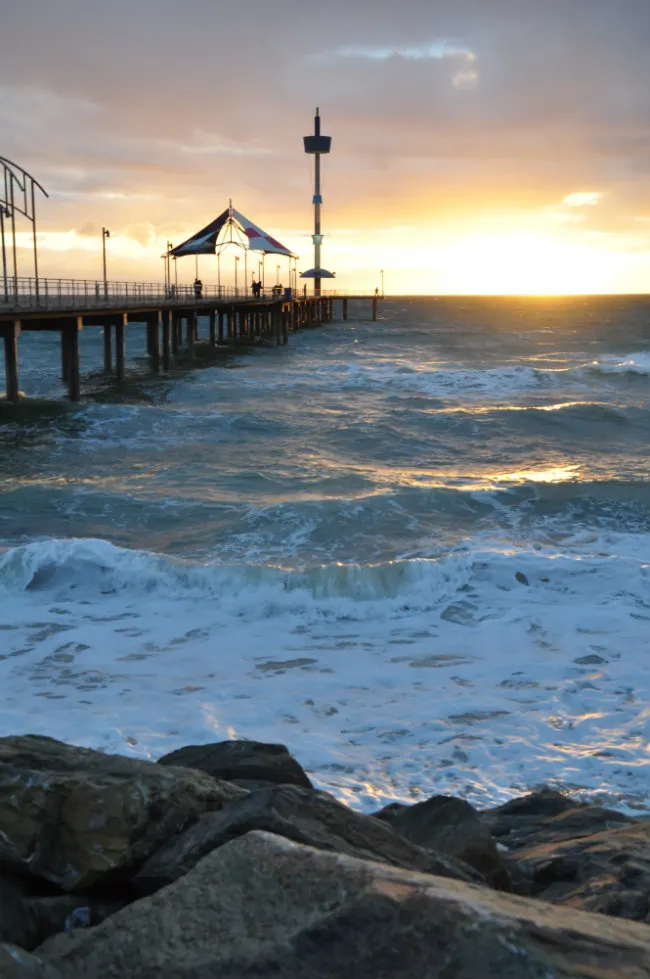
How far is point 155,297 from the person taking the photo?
41.1 meters

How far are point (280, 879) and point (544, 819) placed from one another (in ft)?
9.91

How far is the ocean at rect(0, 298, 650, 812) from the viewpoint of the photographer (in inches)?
273

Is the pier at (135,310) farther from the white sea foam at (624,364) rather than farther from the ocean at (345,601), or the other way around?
the white sea foam at (624,364)

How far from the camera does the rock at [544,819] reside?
5.11 metres

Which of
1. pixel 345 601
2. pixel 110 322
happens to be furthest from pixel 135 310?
pixel 345 601

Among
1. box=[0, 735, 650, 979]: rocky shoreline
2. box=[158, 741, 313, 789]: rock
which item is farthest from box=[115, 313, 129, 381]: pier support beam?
box=[0, 735, 650, 979]: rocky shoreline

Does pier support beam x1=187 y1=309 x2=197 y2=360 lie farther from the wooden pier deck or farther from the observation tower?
the observation tower

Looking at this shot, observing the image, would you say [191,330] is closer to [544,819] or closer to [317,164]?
[544,819]

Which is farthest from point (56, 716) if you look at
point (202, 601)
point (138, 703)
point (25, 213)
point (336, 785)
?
point (25, 213)

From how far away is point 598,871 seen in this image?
14.3 feet

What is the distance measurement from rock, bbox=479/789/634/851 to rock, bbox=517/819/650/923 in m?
0.18

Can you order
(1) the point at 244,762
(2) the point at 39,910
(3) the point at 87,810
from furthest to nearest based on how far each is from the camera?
(1) the point at 244,762
(3) the point at 87,810
(2) the point at 39,910

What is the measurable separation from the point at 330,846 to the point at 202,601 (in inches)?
281

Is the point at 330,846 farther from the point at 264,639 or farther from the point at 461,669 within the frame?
the point at 264,639
